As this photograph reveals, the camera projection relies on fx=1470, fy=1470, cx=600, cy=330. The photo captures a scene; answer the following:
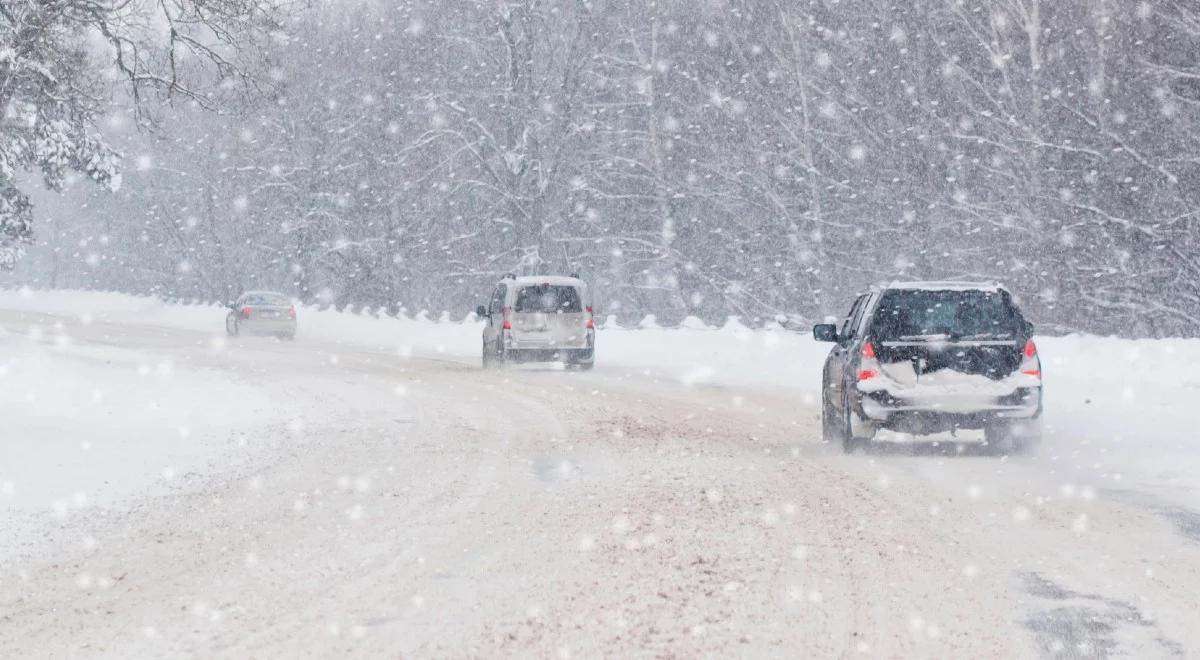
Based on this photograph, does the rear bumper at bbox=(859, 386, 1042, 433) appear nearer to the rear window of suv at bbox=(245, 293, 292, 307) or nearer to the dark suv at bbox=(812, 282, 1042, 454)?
the dark suv at bbox=(812, 282, 1042, 454)

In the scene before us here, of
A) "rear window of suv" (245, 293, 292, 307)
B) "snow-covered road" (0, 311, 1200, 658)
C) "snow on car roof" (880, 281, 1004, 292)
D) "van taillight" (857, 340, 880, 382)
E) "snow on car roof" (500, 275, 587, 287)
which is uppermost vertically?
"snow on car roof" (500, 275, 587, 287)

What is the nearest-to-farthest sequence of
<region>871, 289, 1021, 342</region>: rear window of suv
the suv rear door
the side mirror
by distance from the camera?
<region>871, 289, 1021, 342</region>: rear window of suv, the side mirror, the suv rear door

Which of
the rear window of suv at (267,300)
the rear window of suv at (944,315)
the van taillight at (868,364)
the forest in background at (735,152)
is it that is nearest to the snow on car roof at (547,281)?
the forest in background at (735,152)

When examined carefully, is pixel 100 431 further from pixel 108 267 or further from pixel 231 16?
pixel 108 267

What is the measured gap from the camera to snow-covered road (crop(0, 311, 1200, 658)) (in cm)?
632

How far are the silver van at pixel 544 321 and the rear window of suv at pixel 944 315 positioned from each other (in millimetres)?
13865

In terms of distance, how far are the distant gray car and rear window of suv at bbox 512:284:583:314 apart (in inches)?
719

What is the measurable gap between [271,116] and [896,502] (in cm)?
5263

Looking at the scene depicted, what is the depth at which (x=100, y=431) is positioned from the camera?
1477cm

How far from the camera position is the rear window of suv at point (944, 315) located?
1427 cm

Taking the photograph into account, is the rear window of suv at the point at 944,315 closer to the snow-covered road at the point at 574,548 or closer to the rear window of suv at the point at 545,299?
the snow-covered road at the point at 574,548

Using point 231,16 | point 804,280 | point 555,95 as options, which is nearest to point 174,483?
point 231,16

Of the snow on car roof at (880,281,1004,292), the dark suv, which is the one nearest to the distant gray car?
the dark suv

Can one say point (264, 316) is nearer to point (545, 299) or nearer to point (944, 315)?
point (545, 299)
